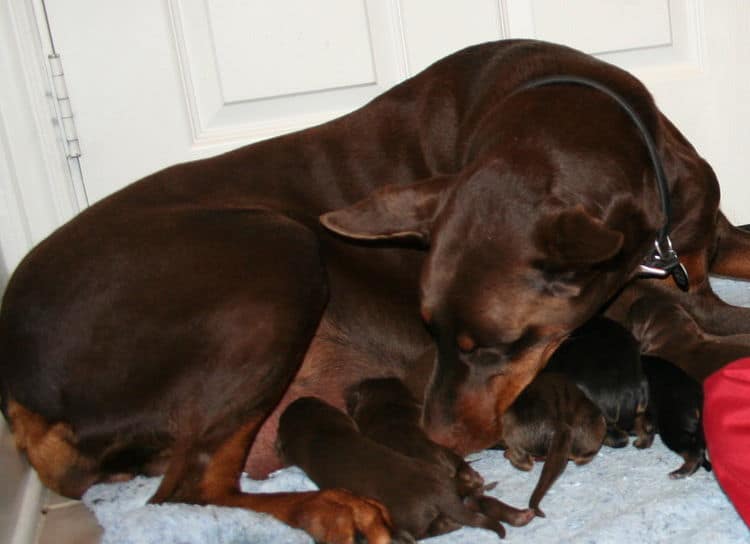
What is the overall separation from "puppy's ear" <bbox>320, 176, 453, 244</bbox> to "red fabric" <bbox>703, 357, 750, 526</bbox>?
29.2 inches

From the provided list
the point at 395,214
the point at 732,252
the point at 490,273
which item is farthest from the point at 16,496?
the point at 732,252

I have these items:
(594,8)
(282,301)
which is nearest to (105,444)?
(282,301)

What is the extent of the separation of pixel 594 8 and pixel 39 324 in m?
2.34

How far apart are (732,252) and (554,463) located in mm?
1323

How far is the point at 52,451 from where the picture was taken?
94.0 inches

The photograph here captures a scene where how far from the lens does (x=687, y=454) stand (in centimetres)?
229

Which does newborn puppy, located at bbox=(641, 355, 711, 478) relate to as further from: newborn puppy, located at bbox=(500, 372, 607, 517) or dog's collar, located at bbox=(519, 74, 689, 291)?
dog's collar, located at bbox=(519, 74, 689, 291)

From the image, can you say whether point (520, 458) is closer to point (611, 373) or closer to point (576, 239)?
point (611, 373)

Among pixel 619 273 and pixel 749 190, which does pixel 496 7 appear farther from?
pixel 619 273

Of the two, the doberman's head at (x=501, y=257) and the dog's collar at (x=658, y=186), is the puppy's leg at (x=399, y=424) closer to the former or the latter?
the doberman's head at (x=501, y=257)

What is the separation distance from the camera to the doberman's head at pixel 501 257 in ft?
7.39

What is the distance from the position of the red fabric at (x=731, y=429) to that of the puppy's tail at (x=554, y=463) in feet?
1.01

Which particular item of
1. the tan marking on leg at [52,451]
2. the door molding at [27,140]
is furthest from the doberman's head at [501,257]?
the door molding at [27,140]

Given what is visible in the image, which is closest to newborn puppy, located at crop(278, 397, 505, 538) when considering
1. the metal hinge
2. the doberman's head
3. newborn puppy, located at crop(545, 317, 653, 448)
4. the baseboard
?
the doberman's head
